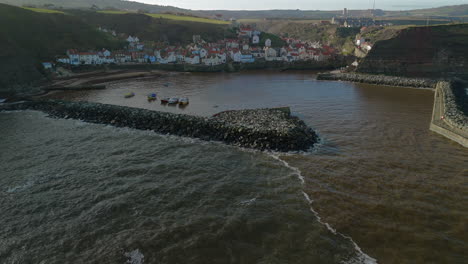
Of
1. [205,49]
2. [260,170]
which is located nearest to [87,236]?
[260,170]

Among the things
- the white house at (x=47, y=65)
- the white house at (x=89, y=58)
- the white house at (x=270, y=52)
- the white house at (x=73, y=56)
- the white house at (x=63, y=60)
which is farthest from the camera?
the white house at (x=270, y=52)

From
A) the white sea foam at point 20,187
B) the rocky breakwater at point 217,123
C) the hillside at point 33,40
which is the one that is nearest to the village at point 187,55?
the hillside at point 33,40

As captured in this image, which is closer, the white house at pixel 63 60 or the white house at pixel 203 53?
the white house at pixel 63 60

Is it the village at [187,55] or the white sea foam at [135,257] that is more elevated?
the village at [187,55]

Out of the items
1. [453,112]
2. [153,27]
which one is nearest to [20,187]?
[453,112]

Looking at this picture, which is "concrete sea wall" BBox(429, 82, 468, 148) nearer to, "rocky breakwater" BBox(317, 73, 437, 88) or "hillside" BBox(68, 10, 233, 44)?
"rocky breakwater" BBox(317, 73, 437, 88)

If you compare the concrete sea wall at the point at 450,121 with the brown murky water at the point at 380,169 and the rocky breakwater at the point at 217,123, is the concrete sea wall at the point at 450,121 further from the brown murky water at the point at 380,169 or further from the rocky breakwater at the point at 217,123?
the rocky breakwater at the point at 217,123

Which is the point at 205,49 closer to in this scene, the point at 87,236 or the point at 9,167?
the point at 9,167
